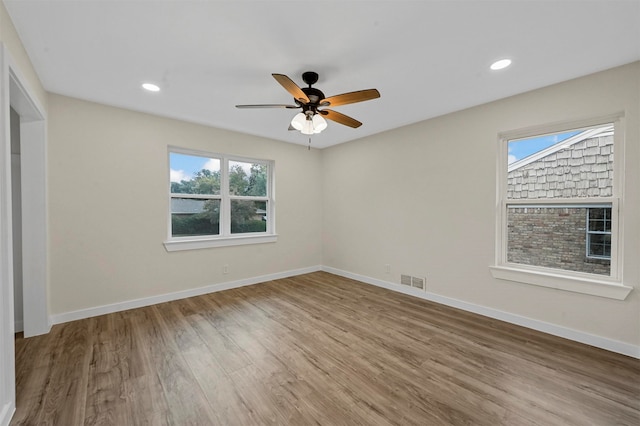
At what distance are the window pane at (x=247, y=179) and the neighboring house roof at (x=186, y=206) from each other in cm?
55

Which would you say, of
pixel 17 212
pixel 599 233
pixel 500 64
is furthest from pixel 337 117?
pixel 17 212

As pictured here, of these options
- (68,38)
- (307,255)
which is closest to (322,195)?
(307,255)

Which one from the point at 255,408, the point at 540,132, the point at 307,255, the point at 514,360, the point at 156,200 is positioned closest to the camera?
the point at 255,408

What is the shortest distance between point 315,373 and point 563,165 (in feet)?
Result: 10.5

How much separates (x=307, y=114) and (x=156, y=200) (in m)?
2.48

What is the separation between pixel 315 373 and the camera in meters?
2.05

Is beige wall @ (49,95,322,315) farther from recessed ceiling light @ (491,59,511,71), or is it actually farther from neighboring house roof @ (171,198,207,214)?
recessed ceiling light @ (491,59,511,71)

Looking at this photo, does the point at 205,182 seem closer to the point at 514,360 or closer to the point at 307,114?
the point at 307,114

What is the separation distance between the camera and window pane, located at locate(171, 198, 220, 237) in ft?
12.6

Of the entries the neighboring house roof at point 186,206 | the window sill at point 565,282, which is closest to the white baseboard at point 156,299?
the neighboring house roof at point 186,206

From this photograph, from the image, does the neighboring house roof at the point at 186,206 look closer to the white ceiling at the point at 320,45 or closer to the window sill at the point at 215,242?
the window sill at the point at 215,242

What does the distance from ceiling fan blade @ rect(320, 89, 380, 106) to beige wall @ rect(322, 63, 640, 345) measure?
1.82 metres

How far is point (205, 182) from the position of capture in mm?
4078

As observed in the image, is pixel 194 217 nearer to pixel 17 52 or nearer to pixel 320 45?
pixel 17 52
